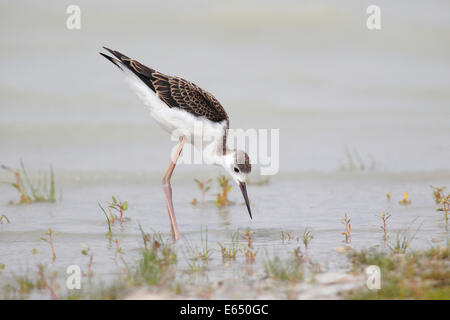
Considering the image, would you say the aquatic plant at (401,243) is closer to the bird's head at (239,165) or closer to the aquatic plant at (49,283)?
the bird's head at (239,165)

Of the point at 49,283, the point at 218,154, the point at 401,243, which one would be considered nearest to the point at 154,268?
the point at 49,283

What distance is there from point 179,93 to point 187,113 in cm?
31

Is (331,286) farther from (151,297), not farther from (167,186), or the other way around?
(167,186)

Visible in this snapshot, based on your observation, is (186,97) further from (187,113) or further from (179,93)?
(187,113)

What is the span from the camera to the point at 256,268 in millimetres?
5719

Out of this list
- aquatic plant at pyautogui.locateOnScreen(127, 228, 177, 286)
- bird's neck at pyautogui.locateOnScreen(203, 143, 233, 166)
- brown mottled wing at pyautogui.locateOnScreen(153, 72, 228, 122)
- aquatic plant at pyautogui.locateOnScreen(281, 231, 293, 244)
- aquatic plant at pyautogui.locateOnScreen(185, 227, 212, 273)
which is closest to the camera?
aquatic plant at pyautogui.locateOnScreen(127, 228, 177, 286)

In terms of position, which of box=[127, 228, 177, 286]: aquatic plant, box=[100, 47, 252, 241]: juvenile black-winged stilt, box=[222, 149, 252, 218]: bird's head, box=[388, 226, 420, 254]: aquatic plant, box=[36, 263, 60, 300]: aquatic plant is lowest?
box=[36, 263, 60, 300]: aquatic plant

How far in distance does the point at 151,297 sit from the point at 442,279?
7.74 ft

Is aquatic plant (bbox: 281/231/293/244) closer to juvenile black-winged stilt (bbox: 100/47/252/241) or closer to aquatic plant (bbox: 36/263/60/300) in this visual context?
juvenile black-winged stilt (bbox: 100/47/252/241)

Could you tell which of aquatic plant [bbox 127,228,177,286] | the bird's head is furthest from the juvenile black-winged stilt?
aquatic plant [bbox 127,228,177,286]

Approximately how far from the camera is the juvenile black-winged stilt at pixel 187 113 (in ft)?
26.3

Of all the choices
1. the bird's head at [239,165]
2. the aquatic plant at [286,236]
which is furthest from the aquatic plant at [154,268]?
the bird's head at [239,165]

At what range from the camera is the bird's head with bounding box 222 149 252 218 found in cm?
810
